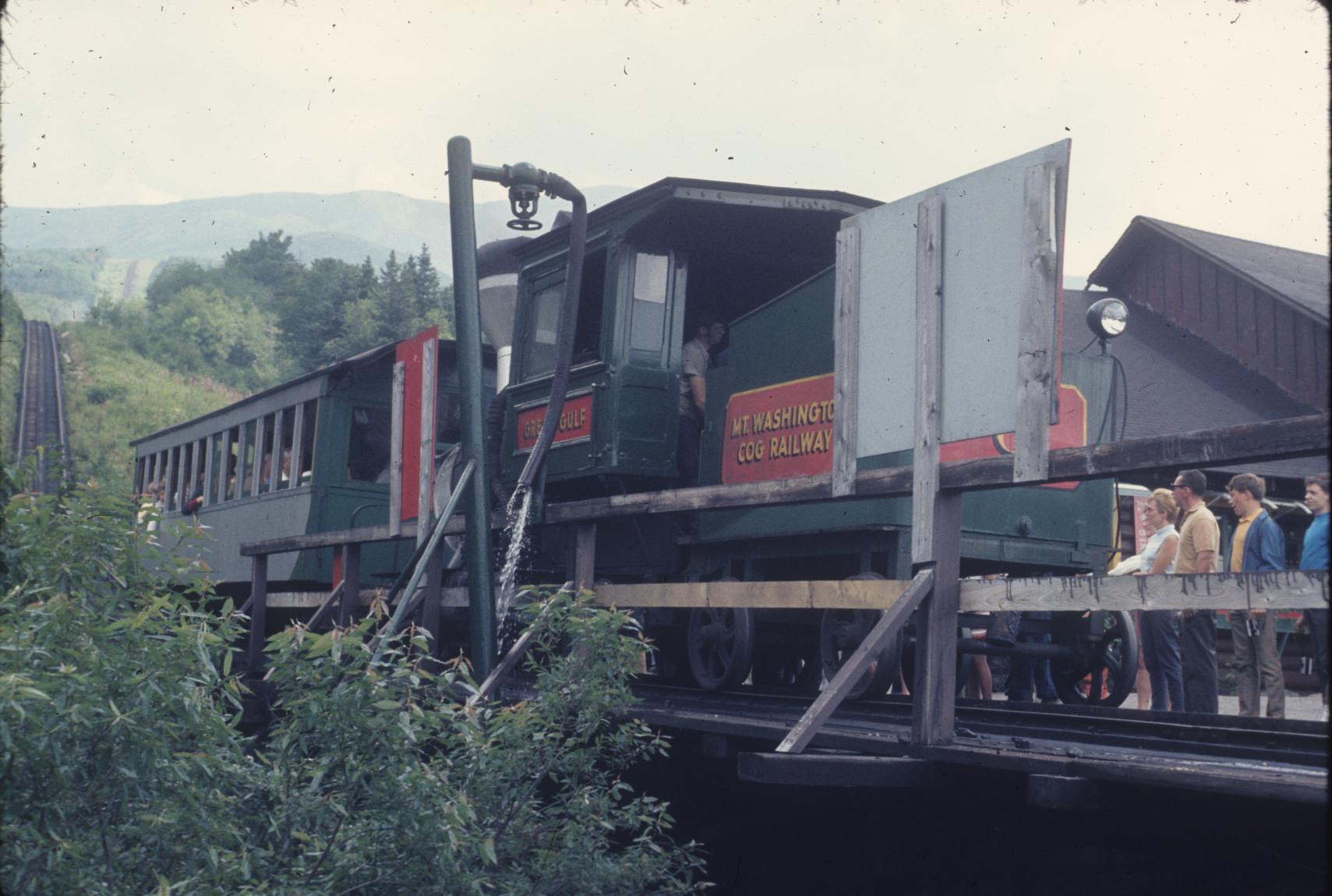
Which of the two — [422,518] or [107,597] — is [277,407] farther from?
[107,597]

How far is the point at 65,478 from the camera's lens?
20.1ft

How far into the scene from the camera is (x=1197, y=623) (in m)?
8.73

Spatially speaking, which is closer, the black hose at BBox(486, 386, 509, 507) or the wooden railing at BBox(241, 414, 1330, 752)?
the wooden railing at BBox(241, 414, 1330, 752)

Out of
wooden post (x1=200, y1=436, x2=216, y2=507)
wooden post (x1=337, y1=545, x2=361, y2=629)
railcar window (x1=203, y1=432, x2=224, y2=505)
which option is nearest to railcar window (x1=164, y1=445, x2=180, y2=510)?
wooden post (x1=200, y1=436, x2=216, y2=507)

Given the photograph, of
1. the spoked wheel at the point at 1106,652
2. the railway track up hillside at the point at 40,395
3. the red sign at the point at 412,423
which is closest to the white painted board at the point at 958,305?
the spoked wheel at the point at 1106,652

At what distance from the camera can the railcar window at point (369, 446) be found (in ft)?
43.5

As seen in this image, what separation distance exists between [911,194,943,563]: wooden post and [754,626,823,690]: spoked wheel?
369cm

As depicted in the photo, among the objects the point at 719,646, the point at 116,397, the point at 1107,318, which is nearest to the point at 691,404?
the point at 719,646

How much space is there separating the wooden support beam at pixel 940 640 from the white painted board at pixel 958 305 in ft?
1.16

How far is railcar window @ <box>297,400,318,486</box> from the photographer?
518 inches

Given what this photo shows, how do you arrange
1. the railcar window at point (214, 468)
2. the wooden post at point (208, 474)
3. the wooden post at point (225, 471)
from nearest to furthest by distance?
the wooden post at point (225, 471), the railcar window at point (214, 468), the wooden post at point (208, 474)

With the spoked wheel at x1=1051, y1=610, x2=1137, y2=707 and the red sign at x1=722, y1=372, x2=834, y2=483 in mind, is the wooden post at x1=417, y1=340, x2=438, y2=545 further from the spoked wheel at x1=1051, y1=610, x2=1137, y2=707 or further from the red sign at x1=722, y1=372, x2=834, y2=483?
A: the spoked wheel at x1=1051, y1=610, x2=1137, y2=707

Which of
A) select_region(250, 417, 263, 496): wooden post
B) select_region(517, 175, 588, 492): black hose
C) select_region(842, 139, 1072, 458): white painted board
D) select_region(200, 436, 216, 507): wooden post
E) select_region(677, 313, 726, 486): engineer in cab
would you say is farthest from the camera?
select_region(200, 436, 216, 507): wooden post

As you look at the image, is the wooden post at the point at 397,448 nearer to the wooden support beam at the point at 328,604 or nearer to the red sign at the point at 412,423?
the red sign at the point at 412,423
